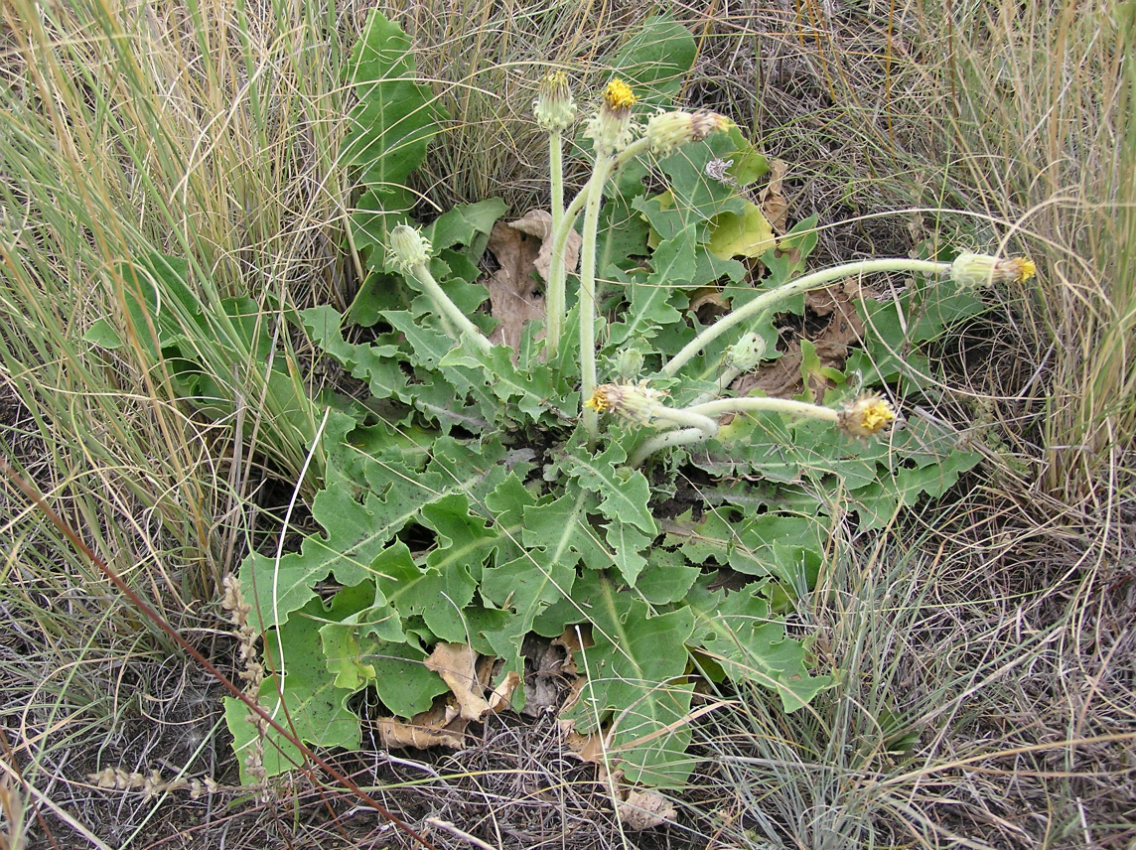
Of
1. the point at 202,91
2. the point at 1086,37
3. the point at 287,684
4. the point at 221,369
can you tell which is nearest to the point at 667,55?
the point at 1086,37

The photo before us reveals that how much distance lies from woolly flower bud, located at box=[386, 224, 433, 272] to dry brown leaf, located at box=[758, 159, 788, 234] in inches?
46.5

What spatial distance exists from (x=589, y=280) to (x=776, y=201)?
1.12 m

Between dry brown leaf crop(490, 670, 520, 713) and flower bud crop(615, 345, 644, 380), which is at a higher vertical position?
flower bud crop(615, 345, 644, 380)

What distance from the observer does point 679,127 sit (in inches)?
73.9

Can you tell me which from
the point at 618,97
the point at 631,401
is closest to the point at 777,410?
the point at 631,401

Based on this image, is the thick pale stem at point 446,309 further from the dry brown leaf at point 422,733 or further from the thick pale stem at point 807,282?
the dry brown leaf at point 422,733

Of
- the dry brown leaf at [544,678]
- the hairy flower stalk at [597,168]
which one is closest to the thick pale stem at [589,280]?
the hairy flower stalk at [597,168]

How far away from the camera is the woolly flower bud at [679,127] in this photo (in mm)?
1866

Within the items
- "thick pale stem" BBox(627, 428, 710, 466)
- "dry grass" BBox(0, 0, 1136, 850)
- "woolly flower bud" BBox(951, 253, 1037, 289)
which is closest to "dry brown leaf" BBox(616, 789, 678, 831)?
"dry grass" BBox(0, 0, 1136, 850)

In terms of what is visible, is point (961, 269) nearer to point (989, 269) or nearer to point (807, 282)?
point (989, 269)

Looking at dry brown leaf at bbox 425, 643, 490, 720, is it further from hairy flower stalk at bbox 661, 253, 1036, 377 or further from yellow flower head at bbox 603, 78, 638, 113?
yellow flower head at bbox 603, 78, 638, 113

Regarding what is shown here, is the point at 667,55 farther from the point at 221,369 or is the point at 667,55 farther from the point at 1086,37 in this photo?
the point at 221,369

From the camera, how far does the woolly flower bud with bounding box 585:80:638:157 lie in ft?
6.16

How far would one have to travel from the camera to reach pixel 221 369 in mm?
2287
